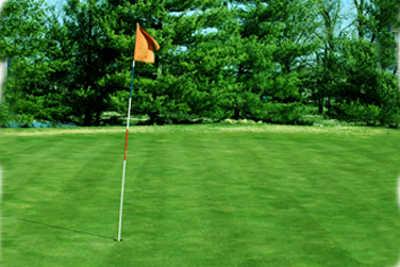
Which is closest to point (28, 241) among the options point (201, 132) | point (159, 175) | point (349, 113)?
point (159, 175)

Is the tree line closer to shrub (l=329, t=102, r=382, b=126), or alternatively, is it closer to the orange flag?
shrub (l=329, t=102, r=382, b=126)

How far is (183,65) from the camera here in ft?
135

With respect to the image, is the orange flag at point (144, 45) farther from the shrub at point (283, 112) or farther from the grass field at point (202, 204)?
the shrub at point (283, 112)

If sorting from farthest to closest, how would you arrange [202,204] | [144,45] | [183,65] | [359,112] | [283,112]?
1. [283,112]
2. [359,112]
3. [183,65]
4. [202,204]
5. [144,45]

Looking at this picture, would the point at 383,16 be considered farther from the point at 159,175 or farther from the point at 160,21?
the point at 159,175

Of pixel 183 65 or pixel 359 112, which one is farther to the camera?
pixel 359 112

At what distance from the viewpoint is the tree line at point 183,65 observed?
1608 inches

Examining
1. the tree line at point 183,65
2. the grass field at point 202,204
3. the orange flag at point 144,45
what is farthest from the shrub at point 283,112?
the orange flag at point 144,45

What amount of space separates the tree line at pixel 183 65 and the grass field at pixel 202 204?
1462 cm

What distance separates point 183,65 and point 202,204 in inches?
1061

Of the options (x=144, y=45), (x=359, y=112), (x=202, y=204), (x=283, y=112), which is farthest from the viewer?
(x=283, y=112)

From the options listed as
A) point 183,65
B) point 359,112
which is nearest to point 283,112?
point 359,112

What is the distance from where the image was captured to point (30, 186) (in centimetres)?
1714

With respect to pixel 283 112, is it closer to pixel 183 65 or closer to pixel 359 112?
pixel 359 112
